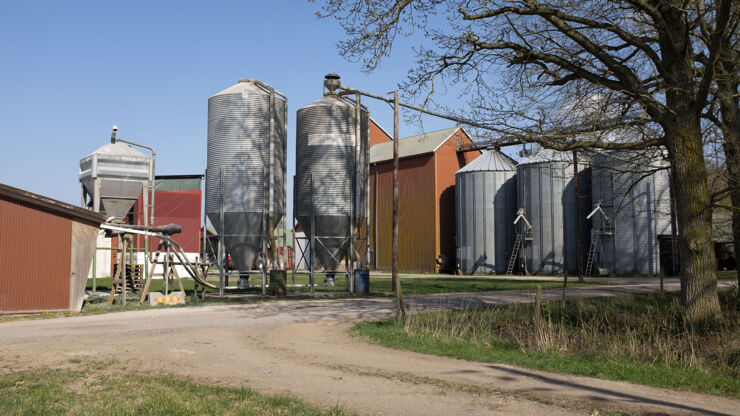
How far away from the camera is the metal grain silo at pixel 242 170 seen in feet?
74.0

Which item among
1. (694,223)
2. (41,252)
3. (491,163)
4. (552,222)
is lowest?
(41,252)

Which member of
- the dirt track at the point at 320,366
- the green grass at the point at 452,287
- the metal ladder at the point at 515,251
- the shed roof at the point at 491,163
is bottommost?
the dirt track at the point at 320,366

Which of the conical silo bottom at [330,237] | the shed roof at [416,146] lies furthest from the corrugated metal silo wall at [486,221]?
the conical silo bottom at [330,237]

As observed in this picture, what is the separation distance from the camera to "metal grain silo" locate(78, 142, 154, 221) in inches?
1024

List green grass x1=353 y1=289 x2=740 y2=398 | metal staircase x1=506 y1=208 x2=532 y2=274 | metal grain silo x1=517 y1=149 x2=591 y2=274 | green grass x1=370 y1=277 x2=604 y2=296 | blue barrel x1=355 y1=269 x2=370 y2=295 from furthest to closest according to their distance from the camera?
1. metal staircase x1=506 y1=208 x2=532 y2=274
2. metal grain silo x1=517 y1=149 x2=591 y2=274
3. green grass x1=370 y1=277 x2=604 y2=296
4. blue barrel x1=355 y1=269 x2=370 y2=295
5. green grass x1=353 y1=289 x2=740 y2=398

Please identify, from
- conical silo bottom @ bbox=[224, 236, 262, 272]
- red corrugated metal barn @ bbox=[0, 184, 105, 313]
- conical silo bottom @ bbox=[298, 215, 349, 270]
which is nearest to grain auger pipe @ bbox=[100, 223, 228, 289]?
conical silo bottom @ bbox=[224, 236, 262, 272]

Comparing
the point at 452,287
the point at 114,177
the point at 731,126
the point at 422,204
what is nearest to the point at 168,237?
the point at 114,177

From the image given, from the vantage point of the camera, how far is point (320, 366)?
9.58m

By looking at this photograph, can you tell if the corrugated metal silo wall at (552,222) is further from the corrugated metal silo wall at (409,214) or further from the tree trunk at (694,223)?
the tree trunk at (694,223)

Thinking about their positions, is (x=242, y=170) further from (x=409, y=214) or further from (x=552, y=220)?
(x=409, y=214)

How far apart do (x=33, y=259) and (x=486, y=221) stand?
35.6 m

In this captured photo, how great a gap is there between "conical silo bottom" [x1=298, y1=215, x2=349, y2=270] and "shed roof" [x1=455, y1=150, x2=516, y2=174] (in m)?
27.3

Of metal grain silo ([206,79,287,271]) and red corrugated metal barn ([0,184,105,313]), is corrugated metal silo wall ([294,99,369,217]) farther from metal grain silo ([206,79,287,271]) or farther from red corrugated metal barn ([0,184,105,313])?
red corrugated metal barn ([0,184,105,313])

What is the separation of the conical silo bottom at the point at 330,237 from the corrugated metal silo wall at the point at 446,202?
27.0 metres
